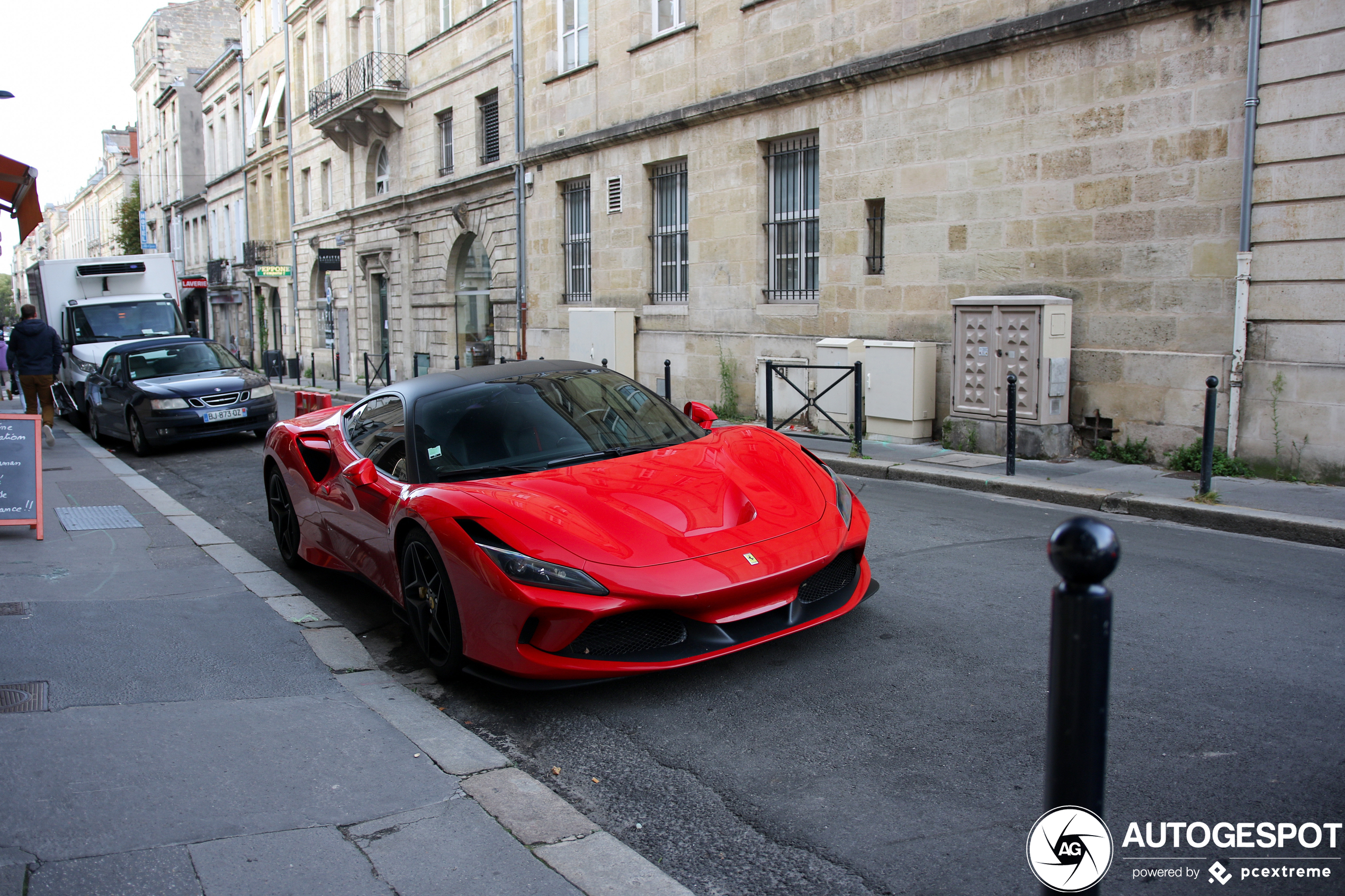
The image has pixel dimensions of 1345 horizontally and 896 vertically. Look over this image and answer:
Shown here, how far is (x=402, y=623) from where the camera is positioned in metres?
5.62

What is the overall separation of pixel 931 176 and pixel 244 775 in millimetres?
10786

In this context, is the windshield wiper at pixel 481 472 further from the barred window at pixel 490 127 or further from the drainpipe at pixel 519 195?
the barred window at pixel 490 127

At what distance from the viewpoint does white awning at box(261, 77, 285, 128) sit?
3628 centimetres

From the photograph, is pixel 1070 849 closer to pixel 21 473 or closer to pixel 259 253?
pixel 21 473

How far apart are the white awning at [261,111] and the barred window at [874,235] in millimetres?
31367

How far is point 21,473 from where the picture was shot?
25.6 ft

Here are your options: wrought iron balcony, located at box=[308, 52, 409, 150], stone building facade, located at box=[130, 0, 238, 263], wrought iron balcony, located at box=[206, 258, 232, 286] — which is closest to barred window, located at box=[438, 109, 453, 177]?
wrought iron balcony, located at box=[308, 52, 409, 150]

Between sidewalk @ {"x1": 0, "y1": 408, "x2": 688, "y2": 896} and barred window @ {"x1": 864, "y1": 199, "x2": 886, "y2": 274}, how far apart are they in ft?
31.1

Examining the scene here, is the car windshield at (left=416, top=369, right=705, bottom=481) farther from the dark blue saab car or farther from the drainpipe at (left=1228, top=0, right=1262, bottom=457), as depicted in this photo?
the dark blue saab car

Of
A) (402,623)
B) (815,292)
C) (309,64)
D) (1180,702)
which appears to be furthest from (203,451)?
(309,64)

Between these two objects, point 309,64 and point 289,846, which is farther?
point 309,64

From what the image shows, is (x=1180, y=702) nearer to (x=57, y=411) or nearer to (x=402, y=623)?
(x=402, y=623)

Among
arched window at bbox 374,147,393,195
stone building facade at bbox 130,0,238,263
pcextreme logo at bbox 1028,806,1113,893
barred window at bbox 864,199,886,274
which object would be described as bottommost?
pcextreme logo at bbox 1028,806,1113,893

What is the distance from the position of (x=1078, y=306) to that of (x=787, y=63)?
5818 millimetres
